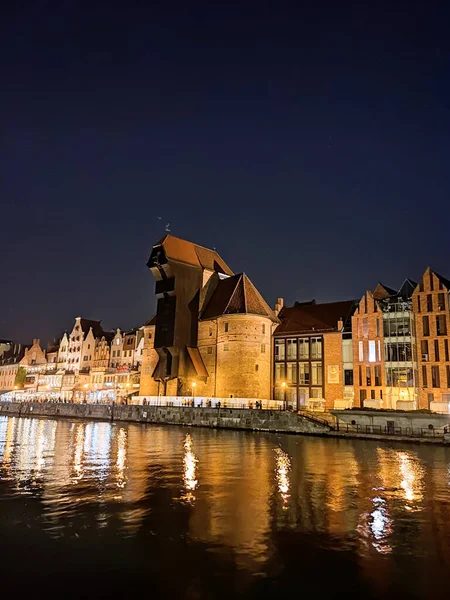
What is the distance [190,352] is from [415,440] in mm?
34036

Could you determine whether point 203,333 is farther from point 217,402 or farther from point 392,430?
point 392,430

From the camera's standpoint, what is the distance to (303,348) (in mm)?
65375

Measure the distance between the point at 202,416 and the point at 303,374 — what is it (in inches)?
600

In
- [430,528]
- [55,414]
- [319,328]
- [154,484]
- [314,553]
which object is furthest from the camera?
[55,414]

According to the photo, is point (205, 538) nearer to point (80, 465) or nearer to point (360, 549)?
point (360, 549)

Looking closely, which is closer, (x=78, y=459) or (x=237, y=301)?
(x=78, y=459)

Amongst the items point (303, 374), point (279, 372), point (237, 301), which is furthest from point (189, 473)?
point (237, 301)

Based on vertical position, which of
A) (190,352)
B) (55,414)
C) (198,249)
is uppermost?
(198,249)

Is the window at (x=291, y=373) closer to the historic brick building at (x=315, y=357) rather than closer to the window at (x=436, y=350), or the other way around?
the historic brick building at (x=315, y=357)

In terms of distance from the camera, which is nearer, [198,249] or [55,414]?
[198,249]

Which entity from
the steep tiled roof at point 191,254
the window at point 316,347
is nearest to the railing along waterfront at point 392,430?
the window at point 316,347

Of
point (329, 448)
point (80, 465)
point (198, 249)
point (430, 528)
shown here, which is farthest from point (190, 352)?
point (430, 528)

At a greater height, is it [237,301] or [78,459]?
[237,301]

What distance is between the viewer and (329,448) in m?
36.3
